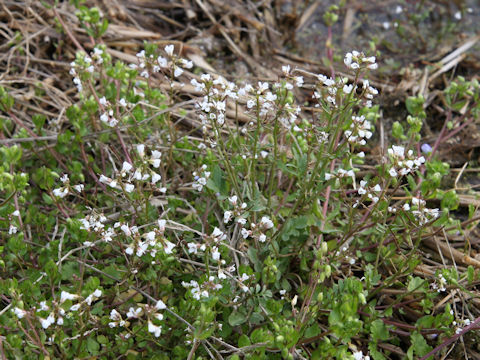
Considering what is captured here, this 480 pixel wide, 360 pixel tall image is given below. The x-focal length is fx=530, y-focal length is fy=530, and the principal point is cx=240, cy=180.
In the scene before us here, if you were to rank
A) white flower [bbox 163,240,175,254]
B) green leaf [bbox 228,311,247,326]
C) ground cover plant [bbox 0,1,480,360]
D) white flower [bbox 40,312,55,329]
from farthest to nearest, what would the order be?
green leaf [bbox 228,311,247,326] < ground cover plant [bbox 0,1,480,360] < white flower [bbox 163,240,175,254] < white flower [bbox 40,312,55,329]

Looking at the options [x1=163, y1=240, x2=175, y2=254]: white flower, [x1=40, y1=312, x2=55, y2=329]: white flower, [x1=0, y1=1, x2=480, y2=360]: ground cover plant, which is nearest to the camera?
[x1=40, y1=312, x2=55, y2=329]: white flower

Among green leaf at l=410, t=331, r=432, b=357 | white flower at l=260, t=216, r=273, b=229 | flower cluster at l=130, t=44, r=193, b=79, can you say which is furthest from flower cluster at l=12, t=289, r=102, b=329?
green leaf at l=410, t=331, r=432, b=357

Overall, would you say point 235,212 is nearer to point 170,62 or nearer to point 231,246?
point 231,246

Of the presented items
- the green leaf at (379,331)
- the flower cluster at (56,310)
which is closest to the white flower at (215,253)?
the flower cluster at (56,310)

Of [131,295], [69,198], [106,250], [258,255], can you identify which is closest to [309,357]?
[258,255]

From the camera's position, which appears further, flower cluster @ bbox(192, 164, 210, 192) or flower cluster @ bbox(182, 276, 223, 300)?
flower cluster @ bbox(192, 164, 210, 192)

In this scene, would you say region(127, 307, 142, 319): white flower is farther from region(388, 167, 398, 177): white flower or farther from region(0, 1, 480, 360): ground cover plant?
region(388, 167, 398, 177): white flower

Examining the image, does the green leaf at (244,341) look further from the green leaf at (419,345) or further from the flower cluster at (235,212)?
the green leaf at (419,345)

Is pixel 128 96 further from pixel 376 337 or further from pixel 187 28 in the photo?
pixel 376 337

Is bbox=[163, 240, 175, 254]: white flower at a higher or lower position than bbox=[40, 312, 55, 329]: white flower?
higher
